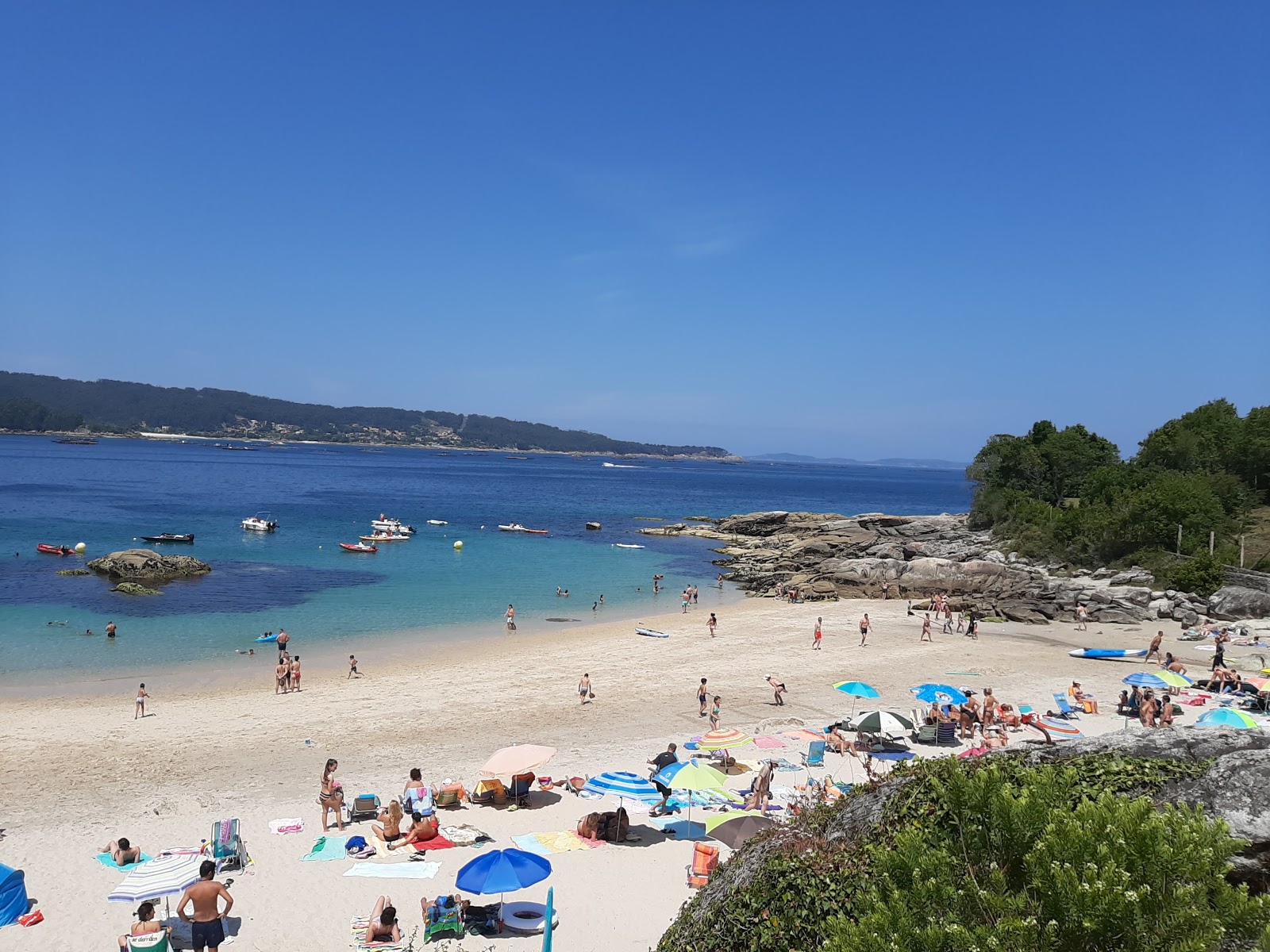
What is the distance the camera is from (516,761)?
13.5m

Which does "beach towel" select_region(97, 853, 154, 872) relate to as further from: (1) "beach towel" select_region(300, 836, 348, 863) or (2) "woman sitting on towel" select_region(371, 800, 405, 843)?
(2) "woman sitting on towel" select_region(371, 800, 405, 843)

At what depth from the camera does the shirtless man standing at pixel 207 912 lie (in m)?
9.23

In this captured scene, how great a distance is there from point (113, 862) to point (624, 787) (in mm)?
7793

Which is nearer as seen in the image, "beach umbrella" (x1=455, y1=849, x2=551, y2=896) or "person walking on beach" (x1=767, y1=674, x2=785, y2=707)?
"beach umbrella" (x1=455, y1=849, x2=551, y2=896)

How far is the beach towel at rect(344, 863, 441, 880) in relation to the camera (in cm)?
1128

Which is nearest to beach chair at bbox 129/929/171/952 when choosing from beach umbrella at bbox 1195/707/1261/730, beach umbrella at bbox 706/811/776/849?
beach umbrella at bbox 706/811/776/849

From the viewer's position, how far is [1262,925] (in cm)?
334

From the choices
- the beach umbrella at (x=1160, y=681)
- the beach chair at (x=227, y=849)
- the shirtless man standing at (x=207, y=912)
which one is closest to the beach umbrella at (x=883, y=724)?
the beach umbrella at (x=1160, y=681)

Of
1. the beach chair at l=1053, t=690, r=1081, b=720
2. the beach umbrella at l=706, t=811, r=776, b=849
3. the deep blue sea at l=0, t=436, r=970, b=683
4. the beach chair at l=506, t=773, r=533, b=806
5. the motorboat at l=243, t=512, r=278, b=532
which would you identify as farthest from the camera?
the motorboat at l=243, t=512, r=278, b=532

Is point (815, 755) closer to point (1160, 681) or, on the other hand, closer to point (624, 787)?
point (624, 787)

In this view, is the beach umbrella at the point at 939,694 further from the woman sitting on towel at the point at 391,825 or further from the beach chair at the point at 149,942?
the beach chair at the point at 149,942

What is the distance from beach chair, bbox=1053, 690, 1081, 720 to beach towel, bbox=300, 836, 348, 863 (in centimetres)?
1634

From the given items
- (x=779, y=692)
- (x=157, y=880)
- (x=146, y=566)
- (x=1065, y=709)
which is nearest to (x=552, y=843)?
(x=157, y=880)

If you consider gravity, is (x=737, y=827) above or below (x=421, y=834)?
above
